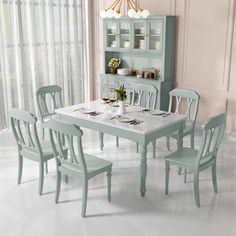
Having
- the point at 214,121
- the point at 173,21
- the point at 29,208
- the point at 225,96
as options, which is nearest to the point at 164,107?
the point at 225,96

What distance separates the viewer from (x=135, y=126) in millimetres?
4020

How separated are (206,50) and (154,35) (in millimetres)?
951

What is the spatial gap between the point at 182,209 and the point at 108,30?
4226 millimetres

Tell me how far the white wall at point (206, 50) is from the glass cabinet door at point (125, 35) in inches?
19.8

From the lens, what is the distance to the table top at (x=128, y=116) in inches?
157

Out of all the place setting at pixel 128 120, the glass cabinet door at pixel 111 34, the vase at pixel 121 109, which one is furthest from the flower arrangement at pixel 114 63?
the place setting at pixel 128 120

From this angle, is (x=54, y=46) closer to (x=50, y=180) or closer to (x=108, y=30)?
(x=108, y=30)

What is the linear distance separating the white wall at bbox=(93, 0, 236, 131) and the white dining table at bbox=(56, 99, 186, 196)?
1830 millimetres

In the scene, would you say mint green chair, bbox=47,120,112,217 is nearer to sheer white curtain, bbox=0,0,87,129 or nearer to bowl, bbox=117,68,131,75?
sheer white curtain, bbox=0,0,87,129

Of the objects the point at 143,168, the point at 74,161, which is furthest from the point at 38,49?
the point at 143,168

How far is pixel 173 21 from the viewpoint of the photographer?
6.12 meters

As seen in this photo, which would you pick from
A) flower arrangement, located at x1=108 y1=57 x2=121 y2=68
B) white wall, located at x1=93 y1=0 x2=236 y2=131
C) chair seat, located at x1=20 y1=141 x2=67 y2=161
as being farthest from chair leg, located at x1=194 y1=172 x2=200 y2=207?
flower arrangement, located at x1=108 y1=57 x2=121 y2=68

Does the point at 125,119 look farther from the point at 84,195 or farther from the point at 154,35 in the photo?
the point at 154,35

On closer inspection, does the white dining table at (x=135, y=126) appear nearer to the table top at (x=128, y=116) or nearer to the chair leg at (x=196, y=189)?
the table top at (x=128, y=116)
